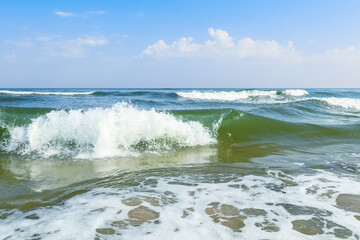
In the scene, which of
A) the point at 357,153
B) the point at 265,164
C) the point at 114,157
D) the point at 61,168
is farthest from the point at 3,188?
the point at 357,153

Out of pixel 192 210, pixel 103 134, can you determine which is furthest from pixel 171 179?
pixel 103 134

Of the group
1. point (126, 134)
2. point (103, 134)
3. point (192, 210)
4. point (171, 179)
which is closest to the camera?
point (192, 210)

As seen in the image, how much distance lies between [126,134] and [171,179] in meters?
2.75

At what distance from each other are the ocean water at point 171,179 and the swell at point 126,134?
1.0 inches

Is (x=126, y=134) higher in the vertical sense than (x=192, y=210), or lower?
higher

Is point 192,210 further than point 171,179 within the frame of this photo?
No

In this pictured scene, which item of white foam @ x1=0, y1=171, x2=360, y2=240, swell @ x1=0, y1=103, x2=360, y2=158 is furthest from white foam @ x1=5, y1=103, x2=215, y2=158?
white foam @ x1=0, y1=171, x2=360, y2=240

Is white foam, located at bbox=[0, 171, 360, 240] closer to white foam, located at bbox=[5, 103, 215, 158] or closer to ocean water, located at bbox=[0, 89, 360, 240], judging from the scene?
ocean water, located at bbox=[0, 89, 360, 240]

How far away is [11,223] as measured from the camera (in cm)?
261

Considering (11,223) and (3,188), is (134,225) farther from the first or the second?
(3,188)

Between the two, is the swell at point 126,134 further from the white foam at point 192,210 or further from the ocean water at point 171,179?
the white foam at point 192,210

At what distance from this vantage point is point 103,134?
6.12 metres

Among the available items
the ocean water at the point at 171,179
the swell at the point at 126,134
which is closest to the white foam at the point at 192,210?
the ocean water at the point at 171,179

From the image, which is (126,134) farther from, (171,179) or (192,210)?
(192,210)
